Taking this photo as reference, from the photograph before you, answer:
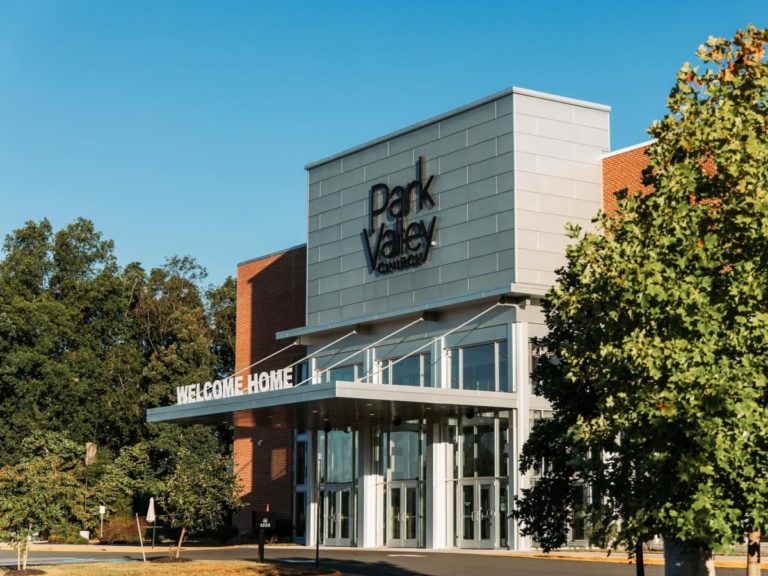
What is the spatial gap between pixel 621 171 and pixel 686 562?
952 inches

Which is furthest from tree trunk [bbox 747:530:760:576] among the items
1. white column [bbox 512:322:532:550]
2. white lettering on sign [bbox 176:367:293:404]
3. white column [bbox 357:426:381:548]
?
white column [bbox 357:426:381:548]

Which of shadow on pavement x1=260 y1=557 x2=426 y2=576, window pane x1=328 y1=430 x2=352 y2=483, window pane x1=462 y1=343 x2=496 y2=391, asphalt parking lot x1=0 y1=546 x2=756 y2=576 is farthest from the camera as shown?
window pane x1=328 y1=430 x2=352 y2=483

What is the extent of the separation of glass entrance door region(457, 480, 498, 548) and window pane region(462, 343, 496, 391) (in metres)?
3.26

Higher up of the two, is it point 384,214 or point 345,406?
point 384,214

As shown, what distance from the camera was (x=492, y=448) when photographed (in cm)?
4069

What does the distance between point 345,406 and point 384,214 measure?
868 centimetres

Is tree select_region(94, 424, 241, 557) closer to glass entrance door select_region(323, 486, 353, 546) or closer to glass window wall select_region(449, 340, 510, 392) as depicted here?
glass entrance door select_region(323, 486, 353, 546)

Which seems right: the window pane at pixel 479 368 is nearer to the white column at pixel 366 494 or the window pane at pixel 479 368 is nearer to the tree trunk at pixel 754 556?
the white column at pixel 366 494

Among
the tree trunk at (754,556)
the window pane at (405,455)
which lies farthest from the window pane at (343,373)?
the tree trunk at (754,556)

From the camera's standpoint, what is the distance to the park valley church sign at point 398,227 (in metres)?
43.5

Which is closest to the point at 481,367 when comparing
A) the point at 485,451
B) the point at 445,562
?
the point at 485,451

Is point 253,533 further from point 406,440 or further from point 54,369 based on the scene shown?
point 54,369

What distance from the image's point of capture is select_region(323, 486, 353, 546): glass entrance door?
4741cm

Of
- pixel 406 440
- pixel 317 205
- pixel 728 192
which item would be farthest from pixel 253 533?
pixel 728 192
